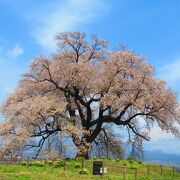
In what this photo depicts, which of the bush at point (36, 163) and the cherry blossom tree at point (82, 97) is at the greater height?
the cherry blossom tree at point (82, 97)

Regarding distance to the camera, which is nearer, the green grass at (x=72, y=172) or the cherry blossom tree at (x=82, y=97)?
the green grass at (x=72, y=172)

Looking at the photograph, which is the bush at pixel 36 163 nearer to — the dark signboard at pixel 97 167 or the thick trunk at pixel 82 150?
the dark signboard at pixel 97 167

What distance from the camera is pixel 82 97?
6172 centimetres

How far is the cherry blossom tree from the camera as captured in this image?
188ft

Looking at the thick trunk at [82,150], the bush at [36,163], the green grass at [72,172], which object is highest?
the thick trunk at [82,150]

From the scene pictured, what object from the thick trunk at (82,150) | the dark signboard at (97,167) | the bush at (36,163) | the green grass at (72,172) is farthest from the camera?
the thick trunk at (82,150)

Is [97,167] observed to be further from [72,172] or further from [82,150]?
[82,150]

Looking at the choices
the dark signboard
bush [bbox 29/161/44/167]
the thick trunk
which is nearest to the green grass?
the dark signboard

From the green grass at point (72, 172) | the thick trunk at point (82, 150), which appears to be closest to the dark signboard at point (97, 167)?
the green grass at point (72, 172)

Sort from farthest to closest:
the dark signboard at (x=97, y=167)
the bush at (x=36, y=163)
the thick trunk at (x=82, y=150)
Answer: the thick trunk at (x=82, y=150) → the bush at (x=36, y=163) → the dark signboard at (x=97, y=167)

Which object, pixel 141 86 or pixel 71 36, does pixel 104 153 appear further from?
pixel 71 36

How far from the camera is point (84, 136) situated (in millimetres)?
60250

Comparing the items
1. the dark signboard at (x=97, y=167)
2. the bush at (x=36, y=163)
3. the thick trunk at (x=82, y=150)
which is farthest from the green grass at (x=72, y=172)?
the thick trunk at (x=82, y=150)

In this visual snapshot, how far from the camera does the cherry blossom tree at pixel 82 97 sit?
188 ft
